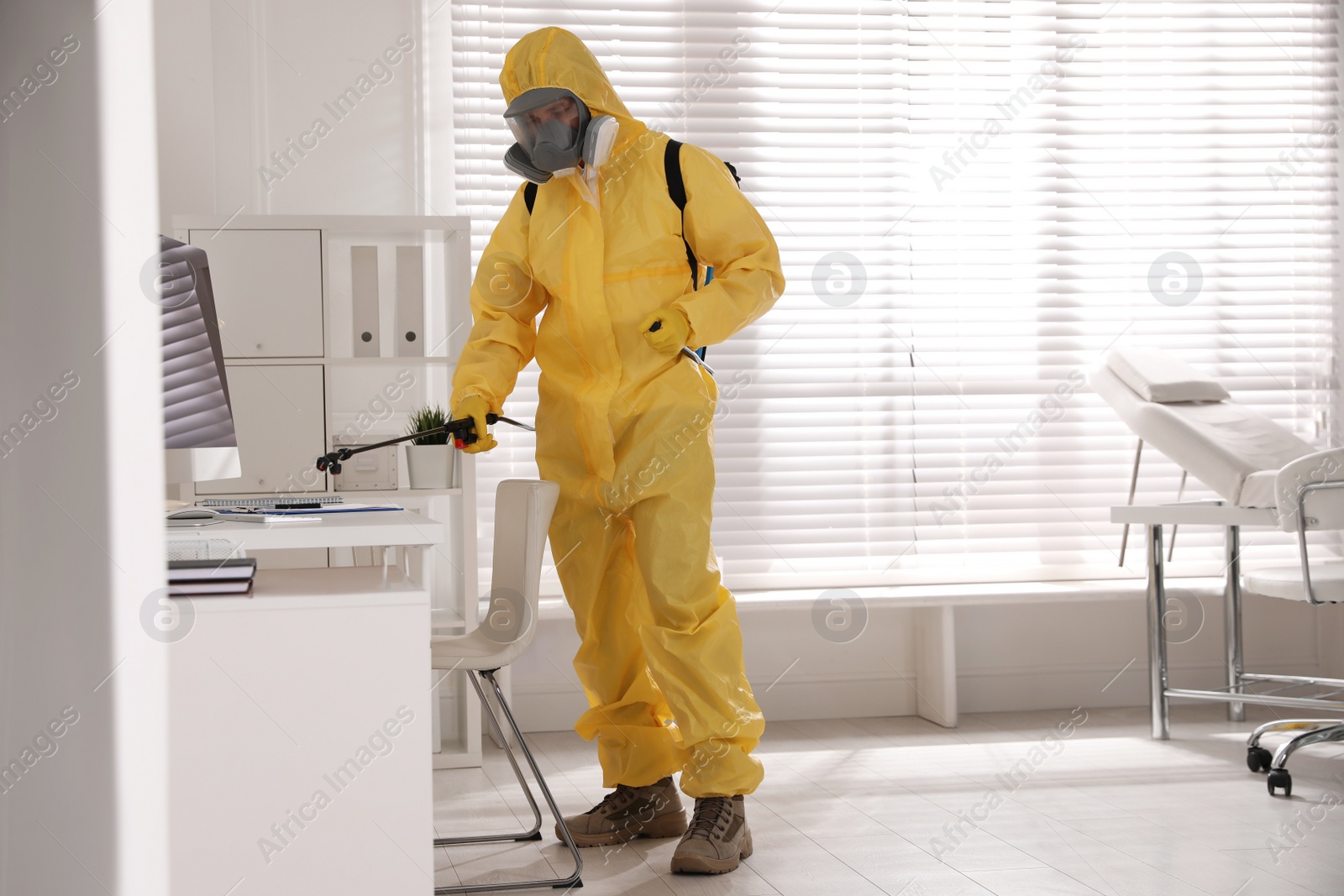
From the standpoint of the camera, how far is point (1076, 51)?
141 inches

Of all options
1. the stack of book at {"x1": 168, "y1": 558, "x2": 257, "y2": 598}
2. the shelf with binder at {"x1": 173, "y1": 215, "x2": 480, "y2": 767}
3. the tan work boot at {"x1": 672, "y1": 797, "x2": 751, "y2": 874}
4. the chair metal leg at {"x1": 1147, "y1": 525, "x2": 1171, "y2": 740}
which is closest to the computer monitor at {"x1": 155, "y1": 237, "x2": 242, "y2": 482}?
the stack of book at {"x1": 168, "y1": 558, "x2": 257, "y2": 598}

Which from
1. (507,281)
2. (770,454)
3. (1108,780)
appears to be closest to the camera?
(507,281)

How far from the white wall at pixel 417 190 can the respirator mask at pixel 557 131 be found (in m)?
1.17

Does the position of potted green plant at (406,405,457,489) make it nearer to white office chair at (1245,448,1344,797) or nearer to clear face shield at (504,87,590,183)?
clear face shield at (504,87,590,183)

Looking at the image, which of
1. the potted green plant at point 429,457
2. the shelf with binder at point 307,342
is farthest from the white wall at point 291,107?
the potted green plant at point 429,457

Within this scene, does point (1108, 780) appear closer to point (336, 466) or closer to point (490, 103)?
point (336, 466)

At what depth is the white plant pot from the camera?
2873 millimetres

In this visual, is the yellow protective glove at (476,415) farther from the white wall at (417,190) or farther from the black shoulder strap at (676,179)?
the white wall at (417,190)

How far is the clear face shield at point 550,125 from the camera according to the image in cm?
212

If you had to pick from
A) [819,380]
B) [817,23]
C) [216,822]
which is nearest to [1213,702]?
[819,380]

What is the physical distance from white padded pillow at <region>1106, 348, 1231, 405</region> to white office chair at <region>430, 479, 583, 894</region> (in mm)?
1899

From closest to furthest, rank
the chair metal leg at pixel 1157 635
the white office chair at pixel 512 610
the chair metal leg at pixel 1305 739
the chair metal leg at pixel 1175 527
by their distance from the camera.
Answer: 1. the white office chair at pixel 512 610
2. the chair metal leg at pixel 1305 739
3. the chair metal leg at pixel 1157 635
4. the chair metal leg at pixel 1175 527

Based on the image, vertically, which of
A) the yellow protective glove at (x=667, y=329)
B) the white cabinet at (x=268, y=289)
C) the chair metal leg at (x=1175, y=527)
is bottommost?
the chair metal leg at (x=1175, y=527)

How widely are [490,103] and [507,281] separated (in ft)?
3.92
